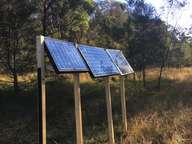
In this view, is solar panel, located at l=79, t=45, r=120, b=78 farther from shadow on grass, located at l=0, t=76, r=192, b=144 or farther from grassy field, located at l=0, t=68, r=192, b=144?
shadow on grass, located at l=0, t=76, r=192, b=144

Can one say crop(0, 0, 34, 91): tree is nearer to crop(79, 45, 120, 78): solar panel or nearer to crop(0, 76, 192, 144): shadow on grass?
crop(0, 76, 192, 144): shadow on grass

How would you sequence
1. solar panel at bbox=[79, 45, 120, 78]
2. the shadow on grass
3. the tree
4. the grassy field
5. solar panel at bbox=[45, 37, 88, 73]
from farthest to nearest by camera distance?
the tree
the shadow on grass
the grassy field
solar panel at bbox=[79, 45, 120, 78]
solar panel at bbox=[45, 37, 88, 73]

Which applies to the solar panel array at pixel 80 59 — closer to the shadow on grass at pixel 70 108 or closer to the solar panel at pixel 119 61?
the solar panel at pixel 119 61

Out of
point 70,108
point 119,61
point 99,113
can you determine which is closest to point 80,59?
point 119,61

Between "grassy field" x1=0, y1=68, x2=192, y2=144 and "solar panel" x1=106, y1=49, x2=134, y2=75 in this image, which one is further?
"grassy field" x1=0, y1=68, x2=192, y2=144

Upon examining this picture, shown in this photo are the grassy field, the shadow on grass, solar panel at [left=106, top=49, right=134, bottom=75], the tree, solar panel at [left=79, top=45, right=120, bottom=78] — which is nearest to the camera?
solar panel at [left=79, top=45, right=120, bottom=78]

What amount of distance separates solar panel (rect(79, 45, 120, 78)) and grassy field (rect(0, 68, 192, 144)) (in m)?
1.70

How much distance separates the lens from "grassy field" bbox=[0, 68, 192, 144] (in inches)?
359

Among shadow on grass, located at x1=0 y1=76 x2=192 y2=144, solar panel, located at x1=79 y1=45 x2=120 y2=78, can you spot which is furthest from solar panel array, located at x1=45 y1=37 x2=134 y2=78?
shadow on grass, located at x1=0 y1=76 x2=192 y2=144

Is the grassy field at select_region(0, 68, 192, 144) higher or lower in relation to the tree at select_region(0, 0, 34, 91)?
lower

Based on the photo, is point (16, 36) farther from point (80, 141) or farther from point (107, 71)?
point (80, 141)

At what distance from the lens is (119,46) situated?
21797mm

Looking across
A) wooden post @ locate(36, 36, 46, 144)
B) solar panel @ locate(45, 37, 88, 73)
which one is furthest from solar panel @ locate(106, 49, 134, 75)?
wooden post @ locate(36, 36, 46, 144)

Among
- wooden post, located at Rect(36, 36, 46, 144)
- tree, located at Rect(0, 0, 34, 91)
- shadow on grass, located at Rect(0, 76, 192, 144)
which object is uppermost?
tree, located at Rect(0, 0, 34, 91)
